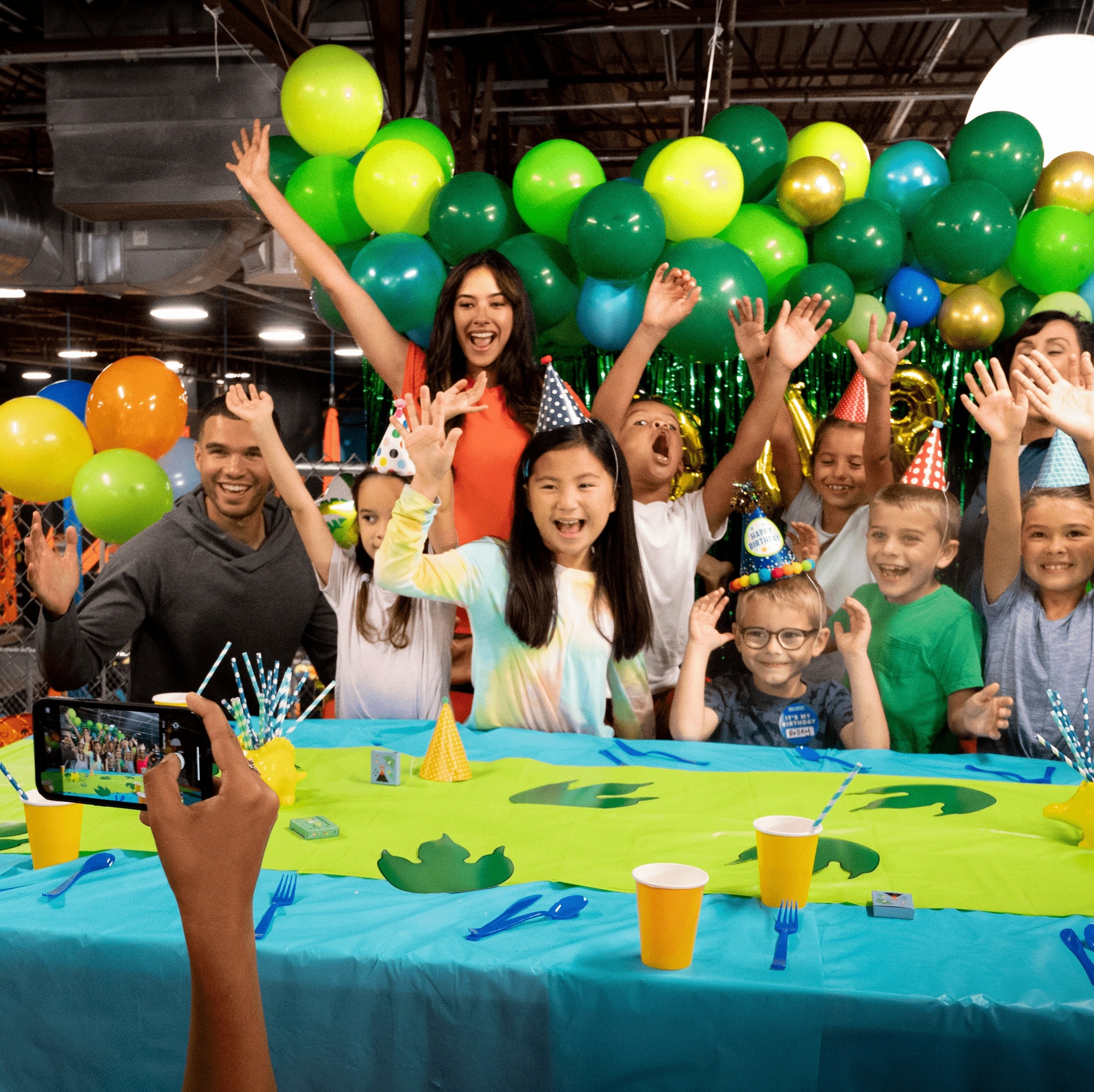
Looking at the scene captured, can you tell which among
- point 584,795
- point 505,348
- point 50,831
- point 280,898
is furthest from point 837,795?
point 505,348

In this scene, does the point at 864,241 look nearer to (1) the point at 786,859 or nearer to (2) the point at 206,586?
(2) the point at 206,586

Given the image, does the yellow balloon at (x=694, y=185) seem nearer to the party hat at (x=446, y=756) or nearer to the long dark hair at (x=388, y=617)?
the long dark hair at (x=388, y=617)

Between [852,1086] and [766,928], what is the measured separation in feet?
0.56

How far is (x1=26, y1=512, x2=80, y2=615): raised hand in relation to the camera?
84.8 inches

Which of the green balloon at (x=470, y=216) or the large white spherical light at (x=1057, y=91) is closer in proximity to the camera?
the green balloon at (x=470, y=216)

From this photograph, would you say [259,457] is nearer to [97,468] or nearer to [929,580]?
[97,468]

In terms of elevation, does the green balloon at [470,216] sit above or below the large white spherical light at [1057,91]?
below

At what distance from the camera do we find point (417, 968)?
1039 mm

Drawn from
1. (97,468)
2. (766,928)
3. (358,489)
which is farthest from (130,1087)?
(97,468)

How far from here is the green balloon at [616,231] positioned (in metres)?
2.54

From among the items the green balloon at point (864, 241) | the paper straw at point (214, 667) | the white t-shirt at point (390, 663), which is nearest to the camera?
the paper straw at point (214, 667)

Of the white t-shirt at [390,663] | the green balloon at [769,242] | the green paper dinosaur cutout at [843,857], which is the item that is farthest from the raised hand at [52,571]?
the green balloon at [769,242]

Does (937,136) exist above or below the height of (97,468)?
above

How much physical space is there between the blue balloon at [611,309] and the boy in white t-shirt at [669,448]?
11 cm
